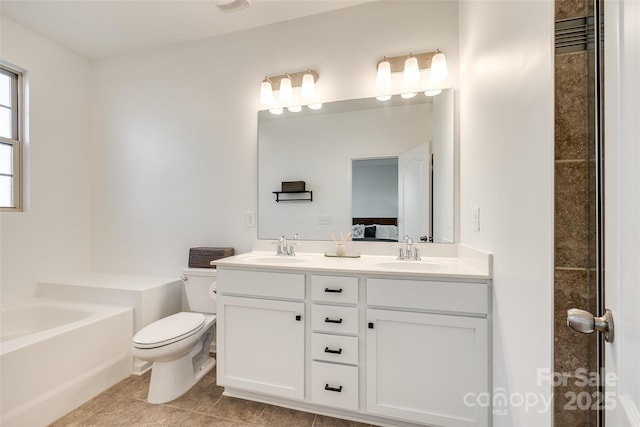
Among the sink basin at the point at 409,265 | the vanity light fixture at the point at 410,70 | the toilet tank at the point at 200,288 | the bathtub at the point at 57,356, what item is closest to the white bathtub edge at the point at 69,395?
the bathtub at the point at 57,356

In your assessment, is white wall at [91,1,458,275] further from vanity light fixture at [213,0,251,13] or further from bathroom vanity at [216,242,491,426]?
bathroom vanity at [216,242,491,426]

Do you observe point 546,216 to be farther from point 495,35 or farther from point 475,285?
point 495,35

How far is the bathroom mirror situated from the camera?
6.10 ft

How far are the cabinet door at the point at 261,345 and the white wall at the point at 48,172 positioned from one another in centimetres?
184

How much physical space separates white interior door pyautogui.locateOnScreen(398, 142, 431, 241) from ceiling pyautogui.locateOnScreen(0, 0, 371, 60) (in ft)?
3.85

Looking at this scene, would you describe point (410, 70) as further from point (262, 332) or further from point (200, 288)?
point (200, 288)

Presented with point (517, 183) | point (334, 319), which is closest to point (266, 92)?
point (334, 319)

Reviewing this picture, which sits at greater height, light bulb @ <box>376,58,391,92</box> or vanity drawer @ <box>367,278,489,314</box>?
light bulb @ <box>376,58,391,92</box>

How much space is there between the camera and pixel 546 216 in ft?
2.49

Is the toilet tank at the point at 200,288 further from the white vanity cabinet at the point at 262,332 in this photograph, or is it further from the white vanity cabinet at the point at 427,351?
the white vanity cabinet at the point at 427,351

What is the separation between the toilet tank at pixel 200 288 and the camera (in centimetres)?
219

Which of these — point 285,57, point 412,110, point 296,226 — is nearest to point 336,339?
point 296,226

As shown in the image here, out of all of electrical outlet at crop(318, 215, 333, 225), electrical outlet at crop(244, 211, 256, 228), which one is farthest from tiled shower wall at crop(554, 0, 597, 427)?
electrical outlet at crop(244, 211, 256, 228)

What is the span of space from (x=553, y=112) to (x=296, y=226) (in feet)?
5.40
